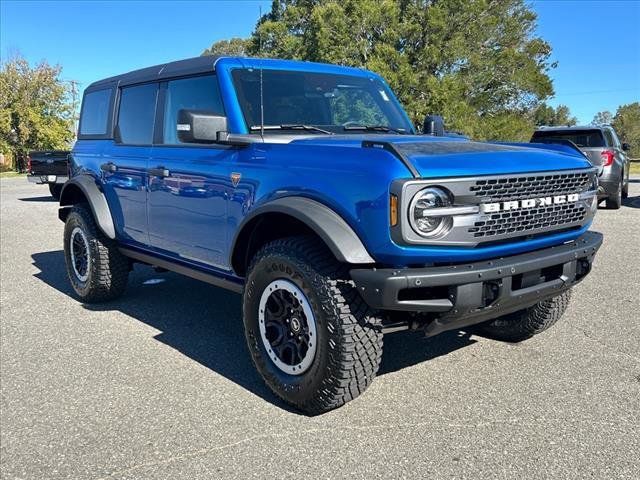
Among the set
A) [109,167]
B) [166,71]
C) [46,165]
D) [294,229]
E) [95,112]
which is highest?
[166,71]

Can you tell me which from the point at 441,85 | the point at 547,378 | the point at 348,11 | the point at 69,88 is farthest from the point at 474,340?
the point at 69,88

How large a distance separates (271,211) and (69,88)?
46.1 m

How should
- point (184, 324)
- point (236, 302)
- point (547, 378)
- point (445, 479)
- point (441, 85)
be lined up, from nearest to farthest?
point (445, 479) → point (547, 378) → point (184, 324) → point (236, 302) → point (441, 85)

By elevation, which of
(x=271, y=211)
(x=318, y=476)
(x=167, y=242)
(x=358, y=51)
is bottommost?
(x=318, y=476)

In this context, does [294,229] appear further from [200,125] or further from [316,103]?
[316,103]

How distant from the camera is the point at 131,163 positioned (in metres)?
4.89

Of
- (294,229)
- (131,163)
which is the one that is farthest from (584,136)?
(294,229)

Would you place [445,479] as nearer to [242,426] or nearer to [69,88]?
[242,426]

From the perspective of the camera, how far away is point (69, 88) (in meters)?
44.2

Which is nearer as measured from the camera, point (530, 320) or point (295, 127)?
point (295, 127)

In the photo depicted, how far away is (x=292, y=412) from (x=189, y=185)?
1.72 meters

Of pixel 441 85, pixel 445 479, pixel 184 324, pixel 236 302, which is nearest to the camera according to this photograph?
pixel 445 479

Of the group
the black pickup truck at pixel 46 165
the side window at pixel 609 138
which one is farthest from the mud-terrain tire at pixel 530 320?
the black pickup truck at pixel 46 165

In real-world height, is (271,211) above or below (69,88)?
below
